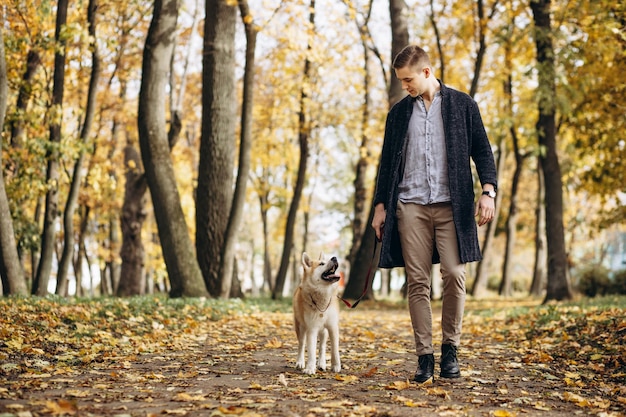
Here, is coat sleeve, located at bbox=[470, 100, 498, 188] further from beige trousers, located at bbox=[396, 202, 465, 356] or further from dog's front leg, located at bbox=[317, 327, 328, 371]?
dog's front leg, located at bbox=[317, 327, 328, 371]

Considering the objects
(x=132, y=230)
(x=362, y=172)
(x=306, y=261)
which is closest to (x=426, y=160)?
(x=306, y=261)

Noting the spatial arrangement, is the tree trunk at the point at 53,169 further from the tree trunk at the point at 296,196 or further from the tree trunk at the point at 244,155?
the tree trunk at the point at 296,196

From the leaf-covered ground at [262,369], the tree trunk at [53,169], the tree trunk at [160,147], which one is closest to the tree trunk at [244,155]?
the tree trunk at [160,147]

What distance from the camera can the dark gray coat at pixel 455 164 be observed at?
5.67 meters

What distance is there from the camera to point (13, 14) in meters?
15.5

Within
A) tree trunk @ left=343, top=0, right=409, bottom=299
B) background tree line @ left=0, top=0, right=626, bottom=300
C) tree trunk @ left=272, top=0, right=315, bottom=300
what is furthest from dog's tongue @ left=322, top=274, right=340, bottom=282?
tree trunk @ left=272, top=0, right=315, bottom=300

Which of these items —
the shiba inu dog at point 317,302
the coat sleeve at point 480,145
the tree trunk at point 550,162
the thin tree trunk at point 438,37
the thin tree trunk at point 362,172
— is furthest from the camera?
the thin tree trunk at point 362,172

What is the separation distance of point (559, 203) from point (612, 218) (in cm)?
250

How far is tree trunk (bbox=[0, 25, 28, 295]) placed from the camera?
11203mm

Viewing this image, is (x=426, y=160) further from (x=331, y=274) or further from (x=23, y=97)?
(x=23, y=97)

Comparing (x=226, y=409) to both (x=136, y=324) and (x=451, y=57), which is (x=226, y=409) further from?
(x=451, y=57)

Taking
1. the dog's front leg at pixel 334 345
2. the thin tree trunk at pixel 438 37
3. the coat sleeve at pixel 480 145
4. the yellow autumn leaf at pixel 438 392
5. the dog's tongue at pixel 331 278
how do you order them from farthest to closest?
the thin tree trunk at pixel 438 37 → the dog's front leg at pixel 334 345 → the dog's tongue at pixel 331 278 → the coat sleeve at pixel 480 145 → the yellow autumn leaf at pixel 438 392

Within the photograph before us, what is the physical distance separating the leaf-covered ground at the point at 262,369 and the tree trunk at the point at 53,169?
15.8 feet

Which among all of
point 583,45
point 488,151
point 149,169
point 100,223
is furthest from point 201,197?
point 100,223
